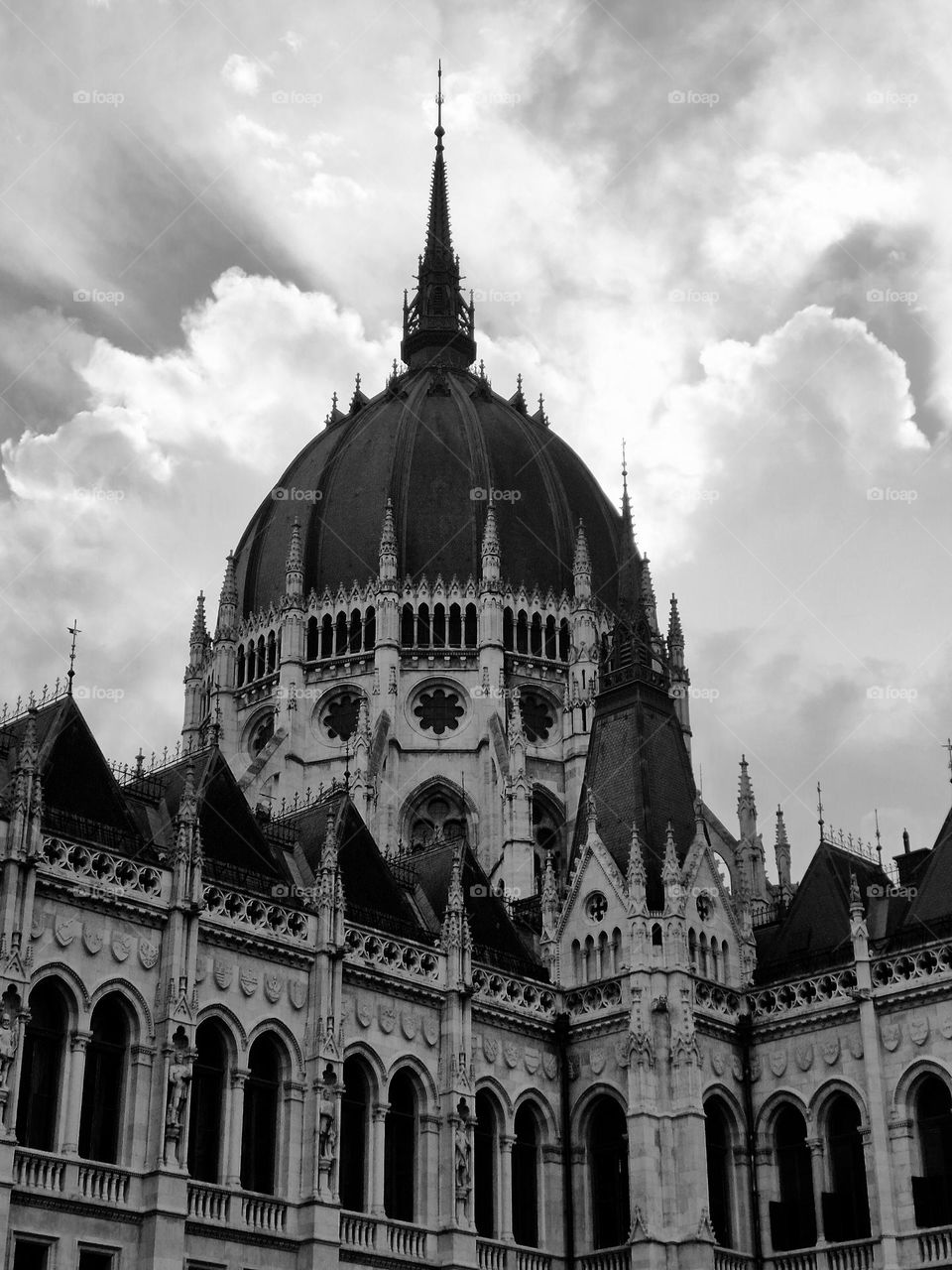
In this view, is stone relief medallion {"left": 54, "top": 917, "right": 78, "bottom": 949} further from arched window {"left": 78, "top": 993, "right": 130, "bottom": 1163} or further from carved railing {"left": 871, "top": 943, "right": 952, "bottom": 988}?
carved railing {"left": 871, "top": 943, "right": 952, "bottom": 988}

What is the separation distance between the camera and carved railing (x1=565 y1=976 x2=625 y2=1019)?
46625 millimetres

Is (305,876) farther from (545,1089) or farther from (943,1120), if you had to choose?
(943,1120)

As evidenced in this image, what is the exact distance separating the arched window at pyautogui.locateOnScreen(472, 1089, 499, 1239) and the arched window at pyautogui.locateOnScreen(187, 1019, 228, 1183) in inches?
A: 289

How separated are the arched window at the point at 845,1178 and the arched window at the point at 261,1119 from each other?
13887 mm

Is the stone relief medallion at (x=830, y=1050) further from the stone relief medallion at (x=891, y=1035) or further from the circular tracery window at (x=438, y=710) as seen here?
the circular tracery window at (x=438, y=710)

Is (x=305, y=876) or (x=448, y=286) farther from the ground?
(x=448, y=286)

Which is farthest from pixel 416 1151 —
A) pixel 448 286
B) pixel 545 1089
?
pixel 448 286

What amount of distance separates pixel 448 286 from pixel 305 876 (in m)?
49.0

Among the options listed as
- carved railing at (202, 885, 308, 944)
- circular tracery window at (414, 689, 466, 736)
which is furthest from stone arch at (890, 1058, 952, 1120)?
circular tracery window at (414, 689, 466, 736)

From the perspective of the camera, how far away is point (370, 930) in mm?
42688

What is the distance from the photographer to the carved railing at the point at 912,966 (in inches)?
1703

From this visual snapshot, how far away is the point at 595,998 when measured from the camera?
47031 millimetres

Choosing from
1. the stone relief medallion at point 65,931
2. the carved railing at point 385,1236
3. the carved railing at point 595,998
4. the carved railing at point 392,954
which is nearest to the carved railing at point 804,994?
the carved railing at point 595,998

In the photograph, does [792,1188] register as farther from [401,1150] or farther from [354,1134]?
[354,1134]
